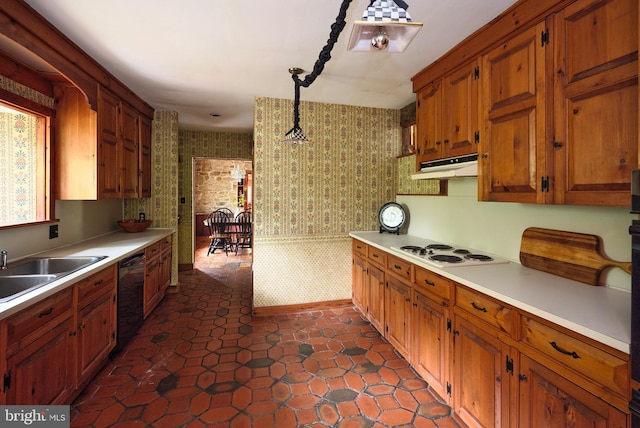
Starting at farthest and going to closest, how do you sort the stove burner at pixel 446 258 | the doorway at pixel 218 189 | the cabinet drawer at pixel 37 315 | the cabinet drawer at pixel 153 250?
1. the doorway at pixel 218 189
2. the cabinet drawer at pixel 153 250
3. the stove burner at pixel 446 258
4. the cabinet drawer at pixel 37 315

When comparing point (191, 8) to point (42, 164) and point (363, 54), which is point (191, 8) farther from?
point (42, 164)

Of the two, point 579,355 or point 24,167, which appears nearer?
point 579,355

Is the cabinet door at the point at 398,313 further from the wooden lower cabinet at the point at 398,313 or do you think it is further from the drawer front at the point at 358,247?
the drawer front at the point at 358,247

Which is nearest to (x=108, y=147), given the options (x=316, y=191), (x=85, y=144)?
(x=85, y=144)

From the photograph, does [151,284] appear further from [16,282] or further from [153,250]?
[16,282]

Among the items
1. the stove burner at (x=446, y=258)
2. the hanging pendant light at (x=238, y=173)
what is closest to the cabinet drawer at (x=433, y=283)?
the stove burner at (x=446, y=258)

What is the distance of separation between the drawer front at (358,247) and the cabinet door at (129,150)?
2.59 metres

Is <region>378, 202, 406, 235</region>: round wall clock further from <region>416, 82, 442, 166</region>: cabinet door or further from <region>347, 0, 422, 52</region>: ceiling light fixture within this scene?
<region>347, 0, 422, 52</region>: ceiling light fixture

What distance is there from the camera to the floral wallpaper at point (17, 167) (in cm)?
223

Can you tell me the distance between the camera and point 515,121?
1701 mm

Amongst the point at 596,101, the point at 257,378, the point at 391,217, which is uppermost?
the point at 596,101

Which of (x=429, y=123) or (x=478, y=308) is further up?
(x=429, y=123)

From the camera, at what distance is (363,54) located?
2281 millimetres

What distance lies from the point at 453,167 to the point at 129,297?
2.92m
